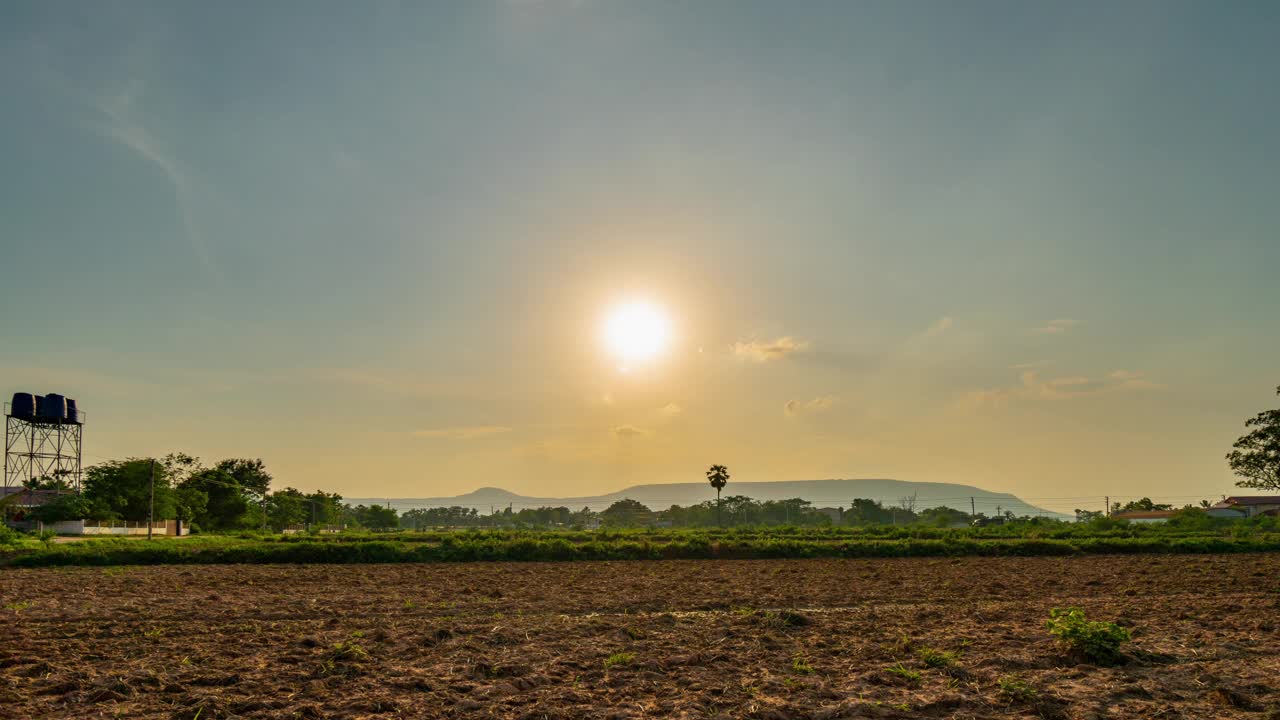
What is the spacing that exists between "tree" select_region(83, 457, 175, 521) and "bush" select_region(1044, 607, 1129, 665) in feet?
249

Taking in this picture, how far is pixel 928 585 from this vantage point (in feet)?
82.9

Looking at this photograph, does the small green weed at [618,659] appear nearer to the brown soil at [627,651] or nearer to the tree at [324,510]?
the brown soil at [627,651]

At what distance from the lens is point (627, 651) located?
45.3 feet

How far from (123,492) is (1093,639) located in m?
81.4

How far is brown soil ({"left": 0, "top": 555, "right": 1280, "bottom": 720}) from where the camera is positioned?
10453 mm

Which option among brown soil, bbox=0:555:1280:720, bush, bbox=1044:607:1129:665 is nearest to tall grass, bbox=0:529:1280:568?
brown soil, bbox=0:555:1280:720

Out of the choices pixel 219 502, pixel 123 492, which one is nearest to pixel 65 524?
pixel 123 492

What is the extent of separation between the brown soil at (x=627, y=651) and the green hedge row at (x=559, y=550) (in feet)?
45.6

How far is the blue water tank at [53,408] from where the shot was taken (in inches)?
3172

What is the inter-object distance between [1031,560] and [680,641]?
31.1 metres

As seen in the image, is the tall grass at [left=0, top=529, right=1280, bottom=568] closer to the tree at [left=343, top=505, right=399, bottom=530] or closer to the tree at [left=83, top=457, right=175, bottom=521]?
the tree at [left=83, top=457, right=175, bottom=521]

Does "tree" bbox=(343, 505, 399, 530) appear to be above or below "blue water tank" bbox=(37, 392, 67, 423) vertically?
below

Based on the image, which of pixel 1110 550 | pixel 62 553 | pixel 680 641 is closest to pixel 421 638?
pixel 680 641

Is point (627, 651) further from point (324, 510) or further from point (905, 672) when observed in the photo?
point (324, 510)
